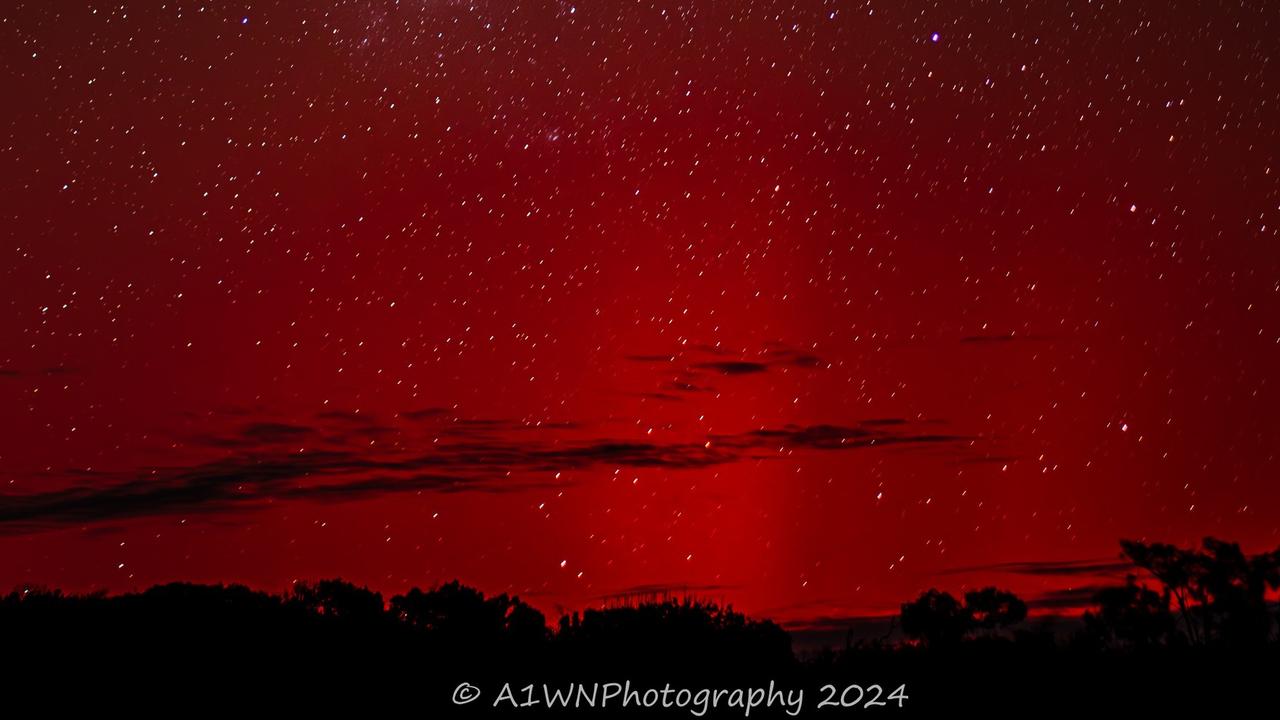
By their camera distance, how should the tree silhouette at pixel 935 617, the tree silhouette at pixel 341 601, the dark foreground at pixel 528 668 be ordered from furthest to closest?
the tree silhouette at pixel 935 617 → the tree silhouette at pixel 341 601 → the dark foreground at pixel 528 668

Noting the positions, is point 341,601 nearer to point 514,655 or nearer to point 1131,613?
A: point 514,655

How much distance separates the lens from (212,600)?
59.7ft

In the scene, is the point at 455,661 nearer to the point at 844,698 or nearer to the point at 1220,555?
the point at 844,698

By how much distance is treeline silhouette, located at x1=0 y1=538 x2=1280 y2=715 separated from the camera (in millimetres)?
15398

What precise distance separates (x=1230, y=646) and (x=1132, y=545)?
796 inches

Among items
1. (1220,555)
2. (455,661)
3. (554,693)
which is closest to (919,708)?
(554,693)

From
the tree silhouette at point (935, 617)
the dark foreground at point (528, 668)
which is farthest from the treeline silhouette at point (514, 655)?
the tree silhouette at point (935, 617)
